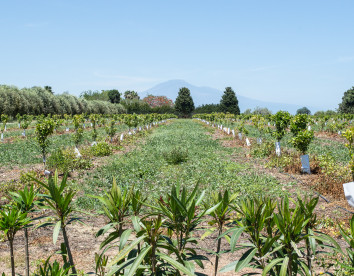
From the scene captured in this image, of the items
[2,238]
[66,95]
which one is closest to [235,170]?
[2,238]

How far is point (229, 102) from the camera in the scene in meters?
77.6

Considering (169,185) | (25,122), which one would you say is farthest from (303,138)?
(25,122)

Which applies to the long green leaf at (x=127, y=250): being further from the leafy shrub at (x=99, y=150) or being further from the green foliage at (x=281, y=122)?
the leafy shrub at (x=99, y=150)

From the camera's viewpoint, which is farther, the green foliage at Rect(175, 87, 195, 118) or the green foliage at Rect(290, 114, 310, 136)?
the green foliage at Rect(175, 87, 195, 118)

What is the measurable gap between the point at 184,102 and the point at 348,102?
37.5m

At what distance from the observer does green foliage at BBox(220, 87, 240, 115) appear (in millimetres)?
77000

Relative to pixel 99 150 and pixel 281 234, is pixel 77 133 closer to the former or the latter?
pixel 99 150

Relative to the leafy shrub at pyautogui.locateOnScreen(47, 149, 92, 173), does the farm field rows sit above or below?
below

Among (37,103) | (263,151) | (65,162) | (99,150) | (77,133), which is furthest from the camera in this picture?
(37,103)

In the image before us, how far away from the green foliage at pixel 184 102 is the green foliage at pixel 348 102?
A: 35412mm

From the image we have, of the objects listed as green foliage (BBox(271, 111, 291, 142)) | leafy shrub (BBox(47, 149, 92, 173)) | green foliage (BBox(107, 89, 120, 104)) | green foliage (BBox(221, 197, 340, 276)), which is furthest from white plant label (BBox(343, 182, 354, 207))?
green foliage (BBox(107, 89, 120, 104))

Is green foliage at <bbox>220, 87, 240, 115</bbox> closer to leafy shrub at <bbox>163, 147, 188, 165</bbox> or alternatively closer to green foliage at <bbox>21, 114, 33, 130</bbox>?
green foliage at <bbox>21, 114, 33, 130</bbox>

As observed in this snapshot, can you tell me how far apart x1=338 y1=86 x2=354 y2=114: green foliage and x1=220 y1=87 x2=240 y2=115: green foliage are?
77.5ft

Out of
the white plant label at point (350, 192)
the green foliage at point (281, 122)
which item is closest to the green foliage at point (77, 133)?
the green foliage at point (281, 122)
